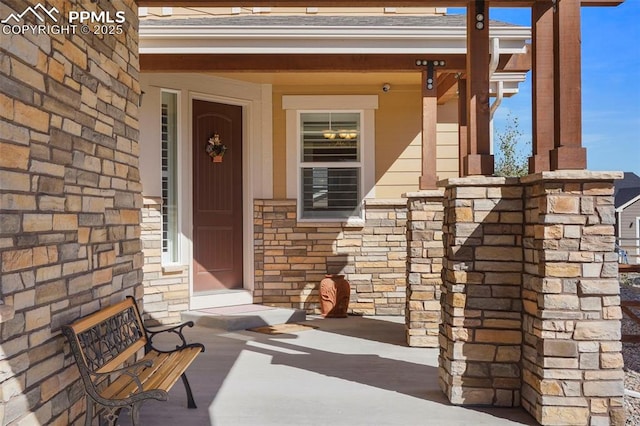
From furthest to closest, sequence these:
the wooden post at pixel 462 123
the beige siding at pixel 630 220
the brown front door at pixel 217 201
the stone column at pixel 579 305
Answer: the beige siding at pixel 630 220 < the brown front door at pixel 217 201 < the wooden post at pixel 462 123 < the stone column at pixel 579 305

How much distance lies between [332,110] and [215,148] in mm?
1785

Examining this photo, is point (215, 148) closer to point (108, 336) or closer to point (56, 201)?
point (108, 336)

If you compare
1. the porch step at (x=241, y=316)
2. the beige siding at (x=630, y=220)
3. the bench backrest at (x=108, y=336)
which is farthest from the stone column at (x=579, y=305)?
the beige siding at (x=630, y=220)

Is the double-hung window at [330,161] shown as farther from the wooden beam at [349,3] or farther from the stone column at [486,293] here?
the stone column at [486,293]

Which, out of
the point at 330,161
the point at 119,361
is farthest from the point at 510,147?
the point at 119,361

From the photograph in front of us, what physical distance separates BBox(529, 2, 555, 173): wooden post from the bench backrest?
296 cm

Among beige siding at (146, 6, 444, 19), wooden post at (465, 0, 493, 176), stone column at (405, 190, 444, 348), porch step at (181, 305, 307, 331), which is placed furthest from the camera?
beige siding at (146, 6, 444, 19)

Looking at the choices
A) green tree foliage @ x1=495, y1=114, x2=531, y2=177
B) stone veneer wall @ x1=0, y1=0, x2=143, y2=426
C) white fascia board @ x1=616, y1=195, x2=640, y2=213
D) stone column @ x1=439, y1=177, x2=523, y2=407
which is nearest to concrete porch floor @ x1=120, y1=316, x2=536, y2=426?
stone column @ x1=439, y1=177, x2=523, y2=407

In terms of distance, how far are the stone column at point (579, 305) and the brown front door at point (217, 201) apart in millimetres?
5383

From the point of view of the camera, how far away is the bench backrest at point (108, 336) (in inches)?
128

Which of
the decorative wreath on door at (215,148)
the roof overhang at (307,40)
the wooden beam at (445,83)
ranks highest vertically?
the roof overhang at (307,40)

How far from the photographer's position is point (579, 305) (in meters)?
3.79

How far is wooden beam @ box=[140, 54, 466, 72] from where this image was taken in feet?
22.6

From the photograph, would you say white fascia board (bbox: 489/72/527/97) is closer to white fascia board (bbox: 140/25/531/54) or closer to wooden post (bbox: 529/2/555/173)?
white fascia board (bbox: 140/25/531/54)
